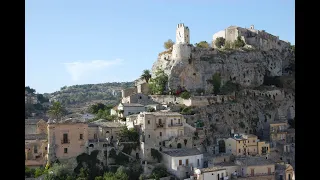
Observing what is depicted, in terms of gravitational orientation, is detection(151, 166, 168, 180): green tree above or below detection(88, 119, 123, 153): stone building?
below

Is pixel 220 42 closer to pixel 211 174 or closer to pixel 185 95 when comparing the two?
pixel 185 95

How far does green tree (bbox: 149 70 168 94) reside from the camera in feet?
119

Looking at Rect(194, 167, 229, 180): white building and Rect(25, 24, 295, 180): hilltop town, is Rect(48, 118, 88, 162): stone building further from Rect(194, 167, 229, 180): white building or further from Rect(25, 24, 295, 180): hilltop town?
Rect(194, 167, 229, 180): white building

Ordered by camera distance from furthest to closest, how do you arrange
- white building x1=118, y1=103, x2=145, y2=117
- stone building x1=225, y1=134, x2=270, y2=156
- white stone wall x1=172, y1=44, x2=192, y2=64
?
white stone wall x1=172, y1=44, x2=192, y2=64 → white building x1=118, y1=103, x2=145, y2=117 → stone building x1=225, y1=134, x2=270, y2=156

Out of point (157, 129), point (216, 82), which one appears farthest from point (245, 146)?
point (216, 82)

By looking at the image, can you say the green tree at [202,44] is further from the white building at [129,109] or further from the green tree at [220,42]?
the white building at [129,109]

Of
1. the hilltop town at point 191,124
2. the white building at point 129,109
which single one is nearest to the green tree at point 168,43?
→ the hilltop town at point 191,124

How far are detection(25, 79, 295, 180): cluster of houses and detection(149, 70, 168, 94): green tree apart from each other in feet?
16.5

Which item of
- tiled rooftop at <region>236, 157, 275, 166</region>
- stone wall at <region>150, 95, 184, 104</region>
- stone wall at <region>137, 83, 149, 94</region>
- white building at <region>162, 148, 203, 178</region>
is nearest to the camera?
white building at <region>162, 148, 203, 178</region>

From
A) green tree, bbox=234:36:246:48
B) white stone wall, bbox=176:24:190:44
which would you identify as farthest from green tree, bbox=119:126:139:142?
green tree, bbox=234:36:246:48

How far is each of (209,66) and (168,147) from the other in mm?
13125

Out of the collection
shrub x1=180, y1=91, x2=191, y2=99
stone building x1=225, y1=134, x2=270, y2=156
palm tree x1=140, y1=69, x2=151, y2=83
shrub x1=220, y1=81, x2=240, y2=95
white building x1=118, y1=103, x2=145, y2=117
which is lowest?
stone building x1=225, y1=134, x2=270, y2=156
